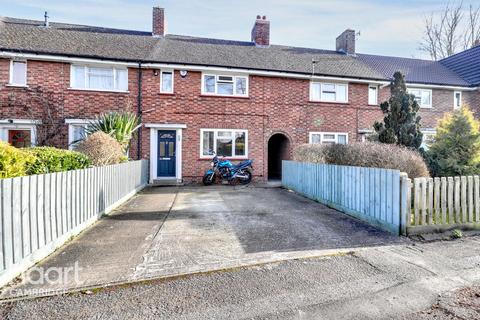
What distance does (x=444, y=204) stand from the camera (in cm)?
519

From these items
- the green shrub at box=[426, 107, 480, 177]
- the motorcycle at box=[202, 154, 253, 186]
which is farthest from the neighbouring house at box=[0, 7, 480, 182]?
the green shrub at box=[426, 107, 480, 177]

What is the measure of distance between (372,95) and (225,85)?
833 centimetres

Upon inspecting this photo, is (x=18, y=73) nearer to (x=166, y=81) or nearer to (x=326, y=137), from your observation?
(x=166, y=81)

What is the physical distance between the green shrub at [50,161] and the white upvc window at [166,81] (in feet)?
24.7

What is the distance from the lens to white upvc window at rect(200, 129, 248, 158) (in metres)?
13.1

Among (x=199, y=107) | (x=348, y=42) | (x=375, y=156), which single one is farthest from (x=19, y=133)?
(x=348, y=42)

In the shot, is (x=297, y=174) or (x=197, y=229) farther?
(x=297, y=174)

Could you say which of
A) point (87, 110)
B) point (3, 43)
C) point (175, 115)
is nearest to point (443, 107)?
point (175, 115)

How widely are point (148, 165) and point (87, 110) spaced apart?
3546mm

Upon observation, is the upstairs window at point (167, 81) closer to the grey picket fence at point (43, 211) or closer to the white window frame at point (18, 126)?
the white window frame at point (18, 126)

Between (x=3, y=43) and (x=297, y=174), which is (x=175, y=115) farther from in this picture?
(x=3, y=43)

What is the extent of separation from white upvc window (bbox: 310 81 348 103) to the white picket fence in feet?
32.3

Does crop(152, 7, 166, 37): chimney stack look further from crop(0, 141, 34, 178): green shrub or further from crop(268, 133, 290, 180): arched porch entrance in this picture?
crop(0, 141, 34, 178): green shrub

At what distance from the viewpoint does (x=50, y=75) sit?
461 inches
